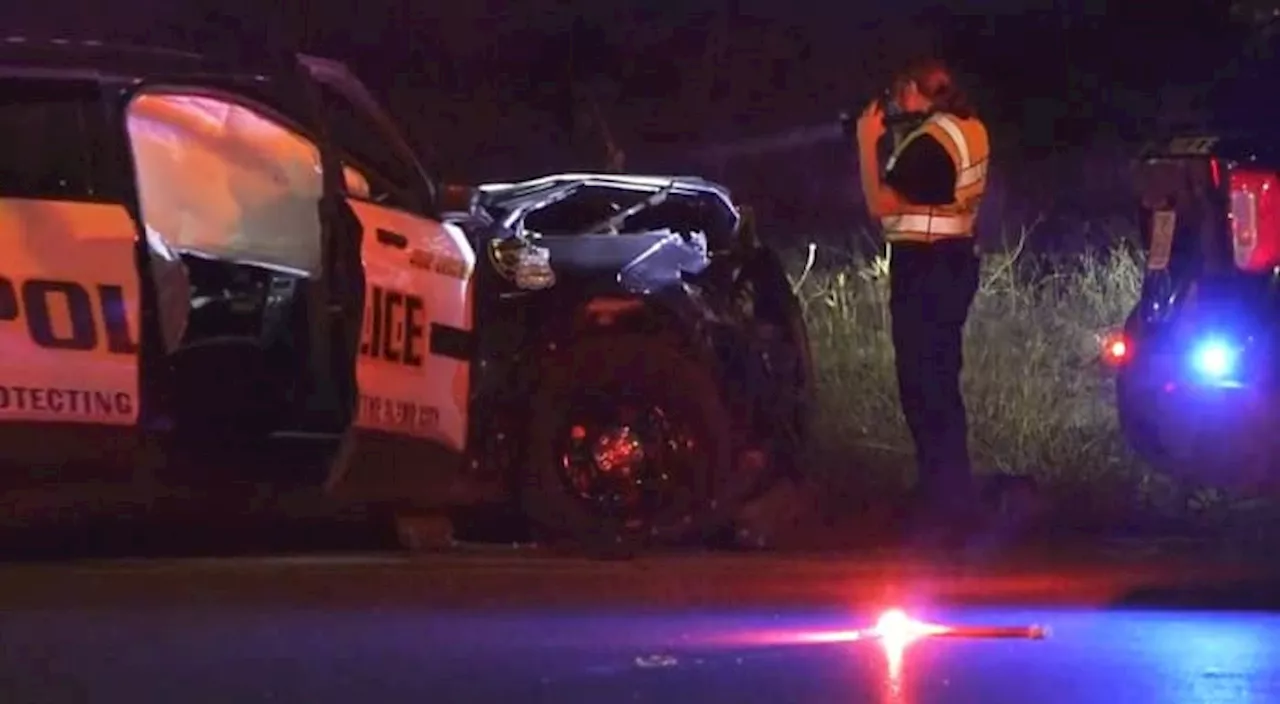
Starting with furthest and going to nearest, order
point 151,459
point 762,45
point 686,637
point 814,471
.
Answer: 1. point 762,45
2. point 814,471
3. point 151,459
4. point 686,637

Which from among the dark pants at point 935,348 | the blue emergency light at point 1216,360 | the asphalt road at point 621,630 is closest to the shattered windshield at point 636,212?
the dark pants at point 935,348

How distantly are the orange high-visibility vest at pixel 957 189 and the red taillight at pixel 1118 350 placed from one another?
0.67 metres

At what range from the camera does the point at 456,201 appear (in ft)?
32.1

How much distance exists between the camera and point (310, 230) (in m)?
9.55

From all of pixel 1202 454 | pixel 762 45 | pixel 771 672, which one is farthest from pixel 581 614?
pixel 762 45

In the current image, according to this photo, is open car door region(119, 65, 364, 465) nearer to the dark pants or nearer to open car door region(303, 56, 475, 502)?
open car door region(303, 56, 475, 502)

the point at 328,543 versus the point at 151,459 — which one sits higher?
the point at 151,459

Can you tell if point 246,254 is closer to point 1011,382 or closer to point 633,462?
point 633,462

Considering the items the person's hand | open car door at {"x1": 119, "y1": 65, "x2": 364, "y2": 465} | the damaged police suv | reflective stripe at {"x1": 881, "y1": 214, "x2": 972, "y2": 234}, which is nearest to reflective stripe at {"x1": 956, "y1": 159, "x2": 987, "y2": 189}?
reflective stripe at {"x1": 881, "y1": 214, "x2": 972, "y2": 234}

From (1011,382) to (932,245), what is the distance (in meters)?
2.03

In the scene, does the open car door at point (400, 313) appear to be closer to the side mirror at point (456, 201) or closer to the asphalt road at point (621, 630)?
the side mirror at point (456, 201)

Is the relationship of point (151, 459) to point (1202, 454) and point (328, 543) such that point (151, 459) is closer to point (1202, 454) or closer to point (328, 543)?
point (328, 543)

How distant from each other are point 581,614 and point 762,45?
13.7 m

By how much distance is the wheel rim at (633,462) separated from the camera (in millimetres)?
10078
